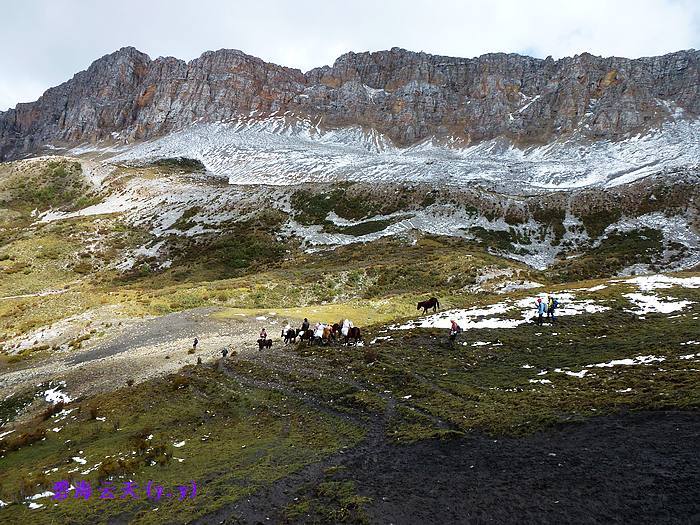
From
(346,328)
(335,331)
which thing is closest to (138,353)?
(335,331)

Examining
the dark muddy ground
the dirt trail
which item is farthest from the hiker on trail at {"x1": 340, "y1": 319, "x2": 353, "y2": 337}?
the dark muddy ground

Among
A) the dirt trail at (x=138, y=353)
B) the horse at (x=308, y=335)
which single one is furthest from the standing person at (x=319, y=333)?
the dirt trail at (x=138, y=353)

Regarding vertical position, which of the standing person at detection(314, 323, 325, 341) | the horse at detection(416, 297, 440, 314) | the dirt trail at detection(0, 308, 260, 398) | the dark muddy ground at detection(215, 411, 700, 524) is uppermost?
the dark muddy ground at detection(215, 411, 700, 524)

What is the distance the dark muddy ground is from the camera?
1042cm

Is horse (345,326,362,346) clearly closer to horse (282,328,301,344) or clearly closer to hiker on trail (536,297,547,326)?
horse (282,328,301,344)

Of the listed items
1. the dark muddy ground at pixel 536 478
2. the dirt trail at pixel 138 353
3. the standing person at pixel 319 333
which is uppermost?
the dark muddy ground at pixel 536 478

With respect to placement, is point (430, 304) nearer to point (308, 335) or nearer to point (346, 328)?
point (346, 328)

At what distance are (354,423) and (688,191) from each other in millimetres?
123149

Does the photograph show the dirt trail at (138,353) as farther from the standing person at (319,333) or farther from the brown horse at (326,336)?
the brown horse at (326,336)

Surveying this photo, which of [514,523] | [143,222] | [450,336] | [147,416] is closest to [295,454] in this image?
[514,523]

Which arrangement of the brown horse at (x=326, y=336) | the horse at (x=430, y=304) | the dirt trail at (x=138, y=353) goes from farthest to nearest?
the horse at (x=430, y=304)
the brown horse at (x=326, y=336)
the dirt trail at (x=138, y=353)

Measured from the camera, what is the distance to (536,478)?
39.1 feet

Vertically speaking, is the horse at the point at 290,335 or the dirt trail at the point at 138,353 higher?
the horse at the point at 290,335

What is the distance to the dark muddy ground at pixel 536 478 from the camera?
10.4 meters
